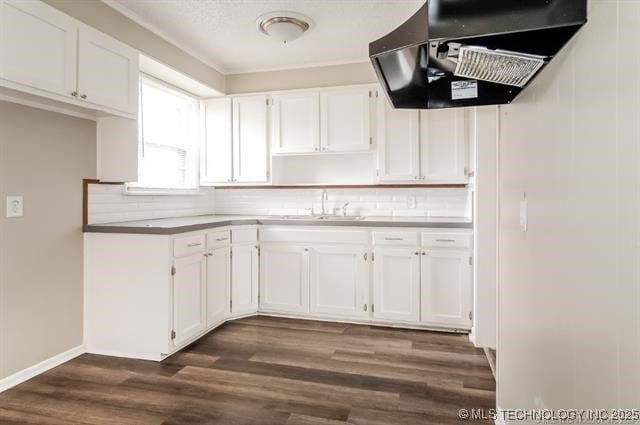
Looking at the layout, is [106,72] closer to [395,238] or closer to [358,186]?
[358,186]

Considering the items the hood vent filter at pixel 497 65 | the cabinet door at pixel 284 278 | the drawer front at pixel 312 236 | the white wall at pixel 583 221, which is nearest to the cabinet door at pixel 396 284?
the drawer front at pixel 312 236

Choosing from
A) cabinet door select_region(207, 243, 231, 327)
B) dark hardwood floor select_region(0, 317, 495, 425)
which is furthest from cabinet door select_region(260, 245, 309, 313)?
dark hardwood floor select_region(0, 317, 495, 425)

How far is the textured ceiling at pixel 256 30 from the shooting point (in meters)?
2.72

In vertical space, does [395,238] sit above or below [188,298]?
above

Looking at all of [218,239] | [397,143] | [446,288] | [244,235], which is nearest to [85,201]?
[218,239]

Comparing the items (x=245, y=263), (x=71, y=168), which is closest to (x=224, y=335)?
(x=245, y=263)

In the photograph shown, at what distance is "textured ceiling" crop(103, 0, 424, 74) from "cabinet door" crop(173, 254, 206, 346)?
1.85 metres

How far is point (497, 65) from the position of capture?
3.68ft

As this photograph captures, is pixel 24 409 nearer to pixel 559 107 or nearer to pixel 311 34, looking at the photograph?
pixel 559 107

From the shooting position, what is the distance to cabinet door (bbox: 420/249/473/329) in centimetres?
313

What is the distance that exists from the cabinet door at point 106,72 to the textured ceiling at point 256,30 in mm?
361

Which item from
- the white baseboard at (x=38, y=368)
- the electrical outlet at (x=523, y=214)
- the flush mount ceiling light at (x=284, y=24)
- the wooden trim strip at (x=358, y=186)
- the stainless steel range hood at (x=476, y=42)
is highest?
the flush mount ceiling light at (x=284, y=24)

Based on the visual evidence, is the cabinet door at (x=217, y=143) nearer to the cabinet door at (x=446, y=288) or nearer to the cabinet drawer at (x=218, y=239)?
the cabinet drawer at (x=218, y=239)

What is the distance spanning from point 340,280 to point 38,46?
2.68m
